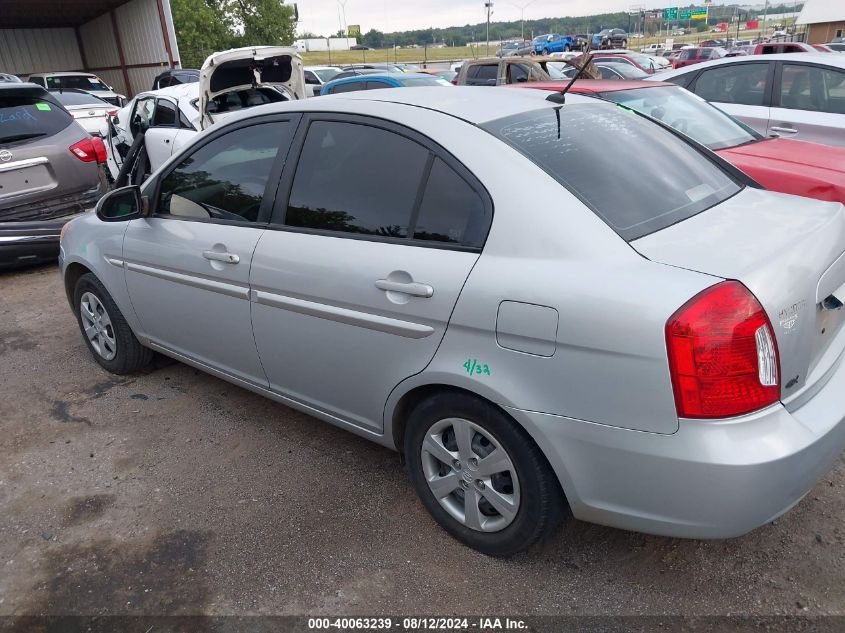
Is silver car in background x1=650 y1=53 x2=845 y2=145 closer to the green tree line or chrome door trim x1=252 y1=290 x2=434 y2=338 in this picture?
chrome door trim x1=252 y1=290 x2=434 y2=338

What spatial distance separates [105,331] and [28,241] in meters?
2.37

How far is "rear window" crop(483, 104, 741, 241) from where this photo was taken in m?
2.33

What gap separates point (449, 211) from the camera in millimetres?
2428

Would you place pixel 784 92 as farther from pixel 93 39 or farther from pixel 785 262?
pixel 93 39

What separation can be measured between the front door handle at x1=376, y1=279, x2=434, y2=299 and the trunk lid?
0.71 meters

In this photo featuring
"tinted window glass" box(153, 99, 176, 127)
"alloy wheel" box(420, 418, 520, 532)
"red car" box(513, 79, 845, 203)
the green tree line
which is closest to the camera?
"alloy wheel" box(420, 418, 520, 532)

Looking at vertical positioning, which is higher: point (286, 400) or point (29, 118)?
point (29, 118)

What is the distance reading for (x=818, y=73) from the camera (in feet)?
20.8

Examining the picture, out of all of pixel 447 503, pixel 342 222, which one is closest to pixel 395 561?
pixel 447 503

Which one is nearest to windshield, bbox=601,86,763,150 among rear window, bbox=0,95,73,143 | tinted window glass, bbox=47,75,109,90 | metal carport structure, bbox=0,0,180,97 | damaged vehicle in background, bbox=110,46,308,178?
damaged vehicle in background, bbox=110,46,308,178

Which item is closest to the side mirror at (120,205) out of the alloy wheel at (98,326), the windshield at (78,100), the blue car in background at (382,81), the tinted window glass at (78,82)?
the alloy wheel at (98,326)

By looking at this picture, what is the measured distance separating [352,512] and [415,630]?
0.71m

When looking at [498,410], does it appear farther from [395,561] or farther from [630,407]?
[395,561]

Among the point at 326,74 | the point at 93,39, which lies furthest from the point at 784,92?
the point at 93,39
